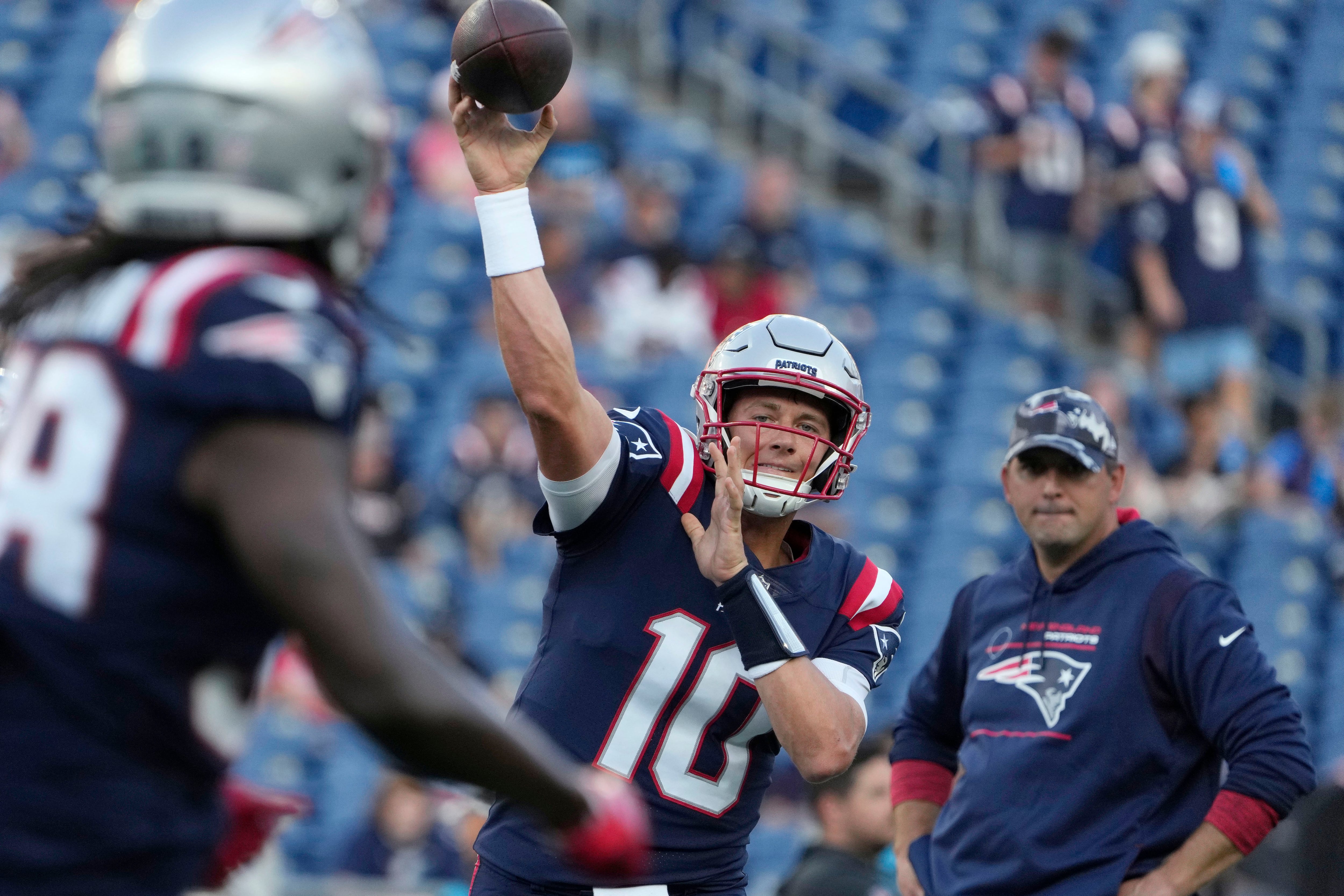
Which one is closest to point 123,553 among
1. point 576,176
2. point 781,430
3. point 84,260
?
point 84,260

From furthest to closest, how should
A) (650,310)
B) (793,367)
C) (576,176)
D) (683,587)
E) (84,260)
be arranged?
(576,176), (650,310), (793,367), (683,587), (84,260)

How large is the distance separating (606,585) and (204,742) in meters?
1.32

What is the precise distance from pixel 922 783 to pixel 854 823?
389 mm

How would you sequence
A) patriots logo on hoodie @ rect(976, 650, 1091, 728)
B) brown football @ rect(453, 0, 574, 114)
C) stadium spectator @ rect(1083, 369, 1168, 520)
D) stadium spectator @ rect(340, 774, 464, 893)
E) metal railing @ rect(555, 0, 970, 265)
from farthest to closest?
metal railing @ rect(555, 0, 970, 265)
stadium spectator @ rect(1083, 369, 1168, 520)
stadium spectator @ rect(340, 774, 464, 893)
patriots logo on hoodie @ rect(976, 650, 1091, 728)
brown football @ rect(453, 0, 574, 114)

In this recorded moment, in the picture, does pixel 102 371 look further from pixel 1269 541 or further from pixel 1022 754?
pixel 1269 541

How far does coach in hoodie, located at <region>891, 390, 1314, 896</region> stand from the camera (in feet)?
11.5

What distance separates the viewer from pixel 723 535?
9.80 feet

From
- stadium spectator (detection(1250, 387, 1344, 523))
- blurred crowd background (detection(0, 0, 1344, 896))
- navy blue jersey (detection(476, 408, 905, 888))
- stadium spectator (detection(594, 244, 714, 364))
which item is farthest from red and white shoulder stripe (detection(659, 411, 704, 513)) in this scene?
stadium spectator (detection(1250, 387, 1344, 523))

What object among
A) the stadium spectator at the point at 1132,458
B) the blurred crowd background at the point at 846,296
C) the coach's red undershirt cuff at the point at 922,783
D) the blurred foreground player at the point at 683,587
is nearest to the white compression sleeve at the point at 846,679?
the blurred foreground player at the point at 683,587

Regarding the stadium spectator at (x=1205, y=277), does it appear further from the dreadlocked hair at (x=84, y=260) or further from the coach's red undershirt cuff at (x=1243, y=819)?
the dreadlocked hair at (x=84, y=260)

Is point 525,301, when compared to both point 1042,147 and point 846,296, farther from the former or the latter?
point 846,296

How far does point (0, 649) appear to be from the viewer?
70.8 inches

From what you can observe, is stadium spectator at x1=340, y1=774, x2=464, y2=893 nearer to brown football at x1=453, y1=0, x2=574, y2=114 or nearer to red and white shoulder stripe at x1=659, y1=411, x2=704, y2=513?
red and white shoulder stripe at x1=659, y1=411, x2=704, y2=513

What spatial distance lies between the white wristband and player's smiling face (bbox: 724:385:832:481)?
55 cm
